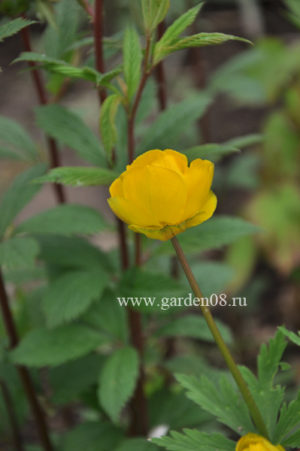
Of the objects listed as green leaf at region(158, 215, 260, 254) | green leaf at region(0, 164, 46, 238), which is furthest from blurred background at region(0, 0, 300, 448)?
green leaf at region(158, 215, 260, 254)

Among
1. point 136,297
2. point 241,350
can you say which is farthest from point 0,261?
point 241,350

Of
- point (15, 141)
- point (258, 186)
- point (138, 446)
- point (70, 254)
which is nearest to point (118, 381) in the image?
point (138, 446)

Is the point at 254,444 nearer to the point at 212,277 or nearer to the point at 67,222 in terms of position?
the point at 67,222

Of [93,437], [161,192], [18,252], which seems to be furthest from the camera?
[93,437]

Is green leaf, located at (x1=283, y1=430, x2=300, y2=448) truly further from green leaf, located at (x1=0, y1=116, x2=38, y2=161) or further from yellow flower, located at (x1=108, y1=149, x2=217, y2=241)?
green leaf, located at (x1=0, y1=116, x2=38, y2=161)

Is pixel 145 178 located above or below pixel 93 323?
above

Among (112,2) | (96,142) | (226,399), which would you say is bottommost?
(226,399)

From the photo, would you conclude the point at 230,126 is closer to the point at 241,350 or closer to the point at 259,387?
the point at 241,350
